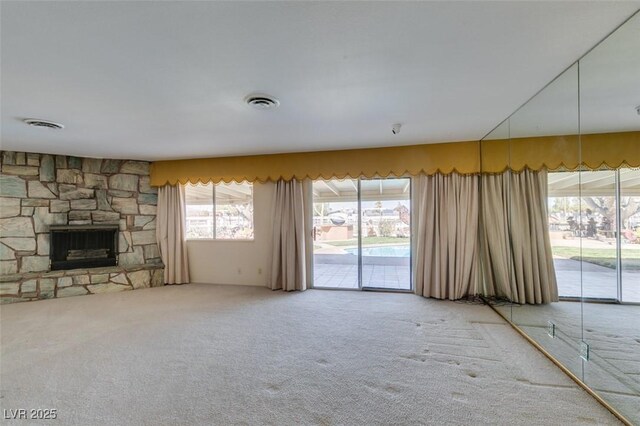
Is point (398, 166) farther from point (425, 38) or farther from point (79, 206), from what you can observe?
point (79, 206)

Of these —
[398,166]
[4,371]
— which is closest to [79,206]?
[4,371]

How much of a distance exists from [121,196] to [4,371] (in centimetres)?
302

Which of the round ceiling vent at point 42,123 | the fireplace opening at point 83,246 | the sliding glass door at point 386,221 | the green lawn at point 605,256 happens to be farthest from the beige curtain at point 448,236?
the fireplace opening at point 83,246

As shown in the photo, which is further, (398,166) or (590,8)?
(398,166)

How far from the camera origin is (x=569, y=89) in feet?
6.37

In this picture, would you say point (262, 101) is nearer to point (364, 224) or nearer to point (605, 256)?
point (364, 224)

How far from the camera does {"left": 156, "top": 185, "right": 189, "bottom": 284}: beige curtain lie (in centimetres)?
467

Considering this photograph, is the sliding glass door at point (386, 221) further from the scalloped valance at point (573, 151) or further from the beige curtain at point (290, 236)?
the scalloped valance at point (573, 151)

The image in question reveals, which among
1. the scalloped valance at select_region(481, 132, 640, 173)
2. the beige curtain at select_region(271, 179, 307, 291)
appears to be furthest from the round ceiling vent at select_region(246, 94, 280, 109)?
the scalloped valance at select_region(481, 132, 640, 173)

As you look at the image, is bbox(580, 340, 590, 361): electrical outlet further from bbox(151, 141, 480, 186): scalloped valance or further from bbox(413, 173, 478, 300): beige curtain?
bbox(151, 141, 480, 186): scalloped valance

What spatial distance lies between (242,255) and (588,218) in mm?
4400

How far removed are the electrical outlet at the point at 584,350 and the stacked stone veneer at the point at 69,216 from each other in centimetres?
552

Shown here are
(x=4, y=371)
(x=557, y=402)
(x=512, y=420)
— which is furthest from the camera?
(x=4, y=371)

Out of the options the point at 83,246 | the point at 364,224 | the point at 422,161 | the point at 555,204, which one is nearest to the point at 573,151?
the point at 555,204
